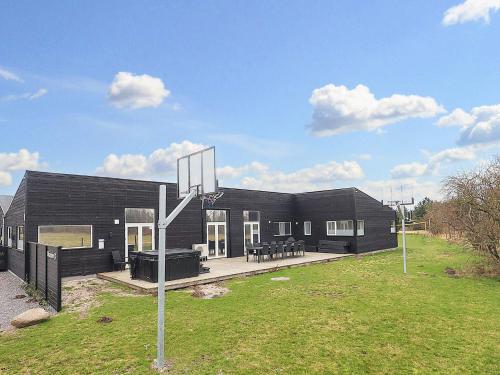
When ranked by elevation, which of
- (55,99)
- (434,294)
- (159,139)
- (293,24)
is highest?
(293,24)

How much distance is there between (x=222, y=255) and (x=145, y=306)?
10785 millimetres

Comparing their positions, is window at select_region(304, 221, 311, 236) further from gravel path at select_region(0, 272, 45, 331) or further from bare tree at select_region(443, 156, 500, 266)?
gravel path at select_region(0, 272, 45, 331)

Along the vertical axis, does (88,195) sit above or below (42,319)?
above

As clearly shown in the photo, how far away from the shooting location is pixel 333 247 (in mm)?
21406

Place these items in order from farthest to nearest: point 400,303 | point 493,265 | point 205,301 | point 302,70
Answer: point 302,70
point 493,265
point 205,301
point 400,303

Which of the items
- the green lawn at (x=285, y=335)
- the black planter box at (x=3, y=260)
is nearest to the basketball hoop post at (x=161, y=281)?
the green lawn at (x=285, y=335)

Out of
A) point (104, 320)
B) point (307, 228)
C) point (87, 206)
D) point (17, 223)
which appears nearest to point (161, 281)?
point (104, 320)

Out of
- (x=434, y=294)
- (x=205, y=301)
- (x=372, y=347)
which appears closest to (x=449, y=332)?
(x=372, y=347)

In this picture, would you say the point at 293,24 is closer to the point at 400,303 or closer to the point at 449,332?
the point at 400,303

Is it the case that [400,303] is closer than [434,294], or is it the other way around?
[400,303]

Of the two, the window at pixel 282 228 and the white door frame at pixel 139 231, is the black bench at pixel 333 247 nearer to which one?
the window at pixel 282 228

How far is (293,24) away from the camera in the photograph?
13.6m

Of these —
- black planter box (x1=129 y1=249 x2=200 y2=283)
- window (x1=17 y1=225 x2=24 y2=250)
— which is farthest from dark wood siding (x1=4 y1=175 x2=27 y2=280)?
black planter box (x1=129 y1=249 x2=200 y2=283)

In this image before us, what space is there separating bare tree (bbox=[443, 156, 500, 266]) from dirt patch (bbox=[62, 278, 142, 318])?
11610 millimetres
